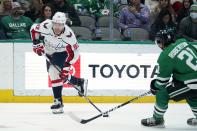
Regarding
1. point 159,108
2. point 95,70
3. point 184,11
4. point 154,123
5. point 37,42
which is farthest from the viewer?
point 184,11

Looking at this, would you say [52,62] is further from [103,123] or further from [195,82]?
[195,82]

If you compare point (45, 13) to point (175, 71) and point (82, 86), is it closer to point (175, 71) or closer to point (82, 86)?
point (82, 86)

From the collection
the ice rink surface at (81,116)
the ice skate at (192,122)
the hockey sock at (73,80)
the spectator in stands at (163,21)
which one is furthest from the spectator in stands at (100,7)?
the ice skate at (192,122)

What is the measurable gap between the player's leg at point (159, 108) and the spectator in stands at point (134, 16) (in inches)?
112

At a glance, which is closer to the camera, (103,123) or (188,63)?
(188,63)

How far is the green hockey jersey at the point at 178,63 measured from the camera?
19.7 feet

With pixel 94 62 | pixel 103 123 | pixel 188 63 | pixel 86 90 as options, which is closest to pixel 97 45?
pixel 94 62

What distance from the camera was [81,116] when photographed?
23.9 feet

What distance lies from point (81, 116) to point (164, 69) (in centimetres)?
157

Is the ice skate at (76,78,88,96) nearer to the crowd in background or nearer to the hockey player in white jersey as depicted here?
the hockey player in white jersey

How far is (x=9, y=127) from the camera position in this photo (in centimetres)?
638

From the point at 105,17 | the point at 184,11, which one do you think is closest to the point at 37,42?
the point at 105,17

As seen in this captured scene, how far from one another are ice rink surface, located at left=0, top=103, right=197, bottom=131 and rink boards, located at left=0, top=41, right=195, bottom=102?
23 centimetres

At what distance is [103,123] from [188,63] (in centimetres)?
118
